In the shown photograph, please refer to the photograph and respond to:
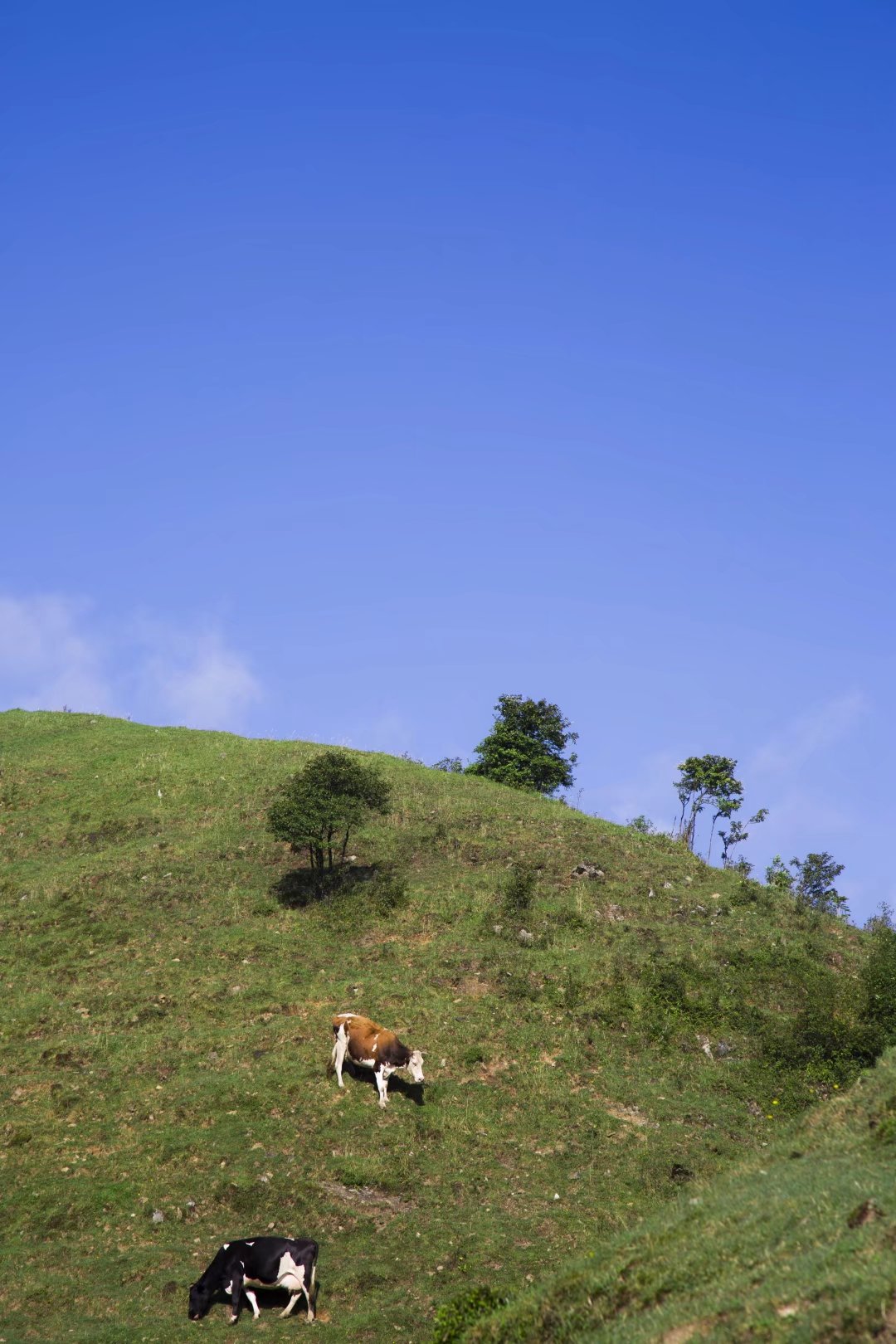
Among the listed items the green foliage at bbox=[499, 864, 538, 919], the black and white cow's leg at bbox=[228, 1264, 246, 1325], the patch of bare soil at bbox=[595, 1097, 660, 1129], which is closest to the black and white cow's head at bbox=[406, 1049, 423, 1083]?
the patch of bare soil at bbox=[595, 1097, 660, 1129]

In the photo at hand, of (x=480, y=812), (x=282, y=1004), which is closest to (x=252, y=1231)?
(x=282, y=1004)

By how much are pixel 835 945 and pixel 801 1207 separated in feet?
88.6

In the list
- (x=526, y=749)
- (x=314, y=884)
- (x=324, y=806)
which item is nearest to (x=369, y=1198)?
(x=314, y=884)

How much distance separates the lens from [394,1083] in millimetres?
31234

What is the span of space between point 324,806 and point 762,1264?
30.2 meters

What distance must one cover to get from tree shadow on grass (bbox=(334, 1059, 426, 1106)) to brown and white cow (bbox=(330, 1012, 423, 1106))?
263 millimetres

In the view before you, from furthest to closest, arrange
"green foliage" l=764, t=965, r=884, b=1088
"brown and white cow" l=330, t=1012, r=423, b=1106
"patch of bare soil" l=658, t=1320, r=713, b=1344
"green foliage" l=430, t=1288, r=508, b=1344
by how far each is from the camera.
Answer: "green foliage" l=764, t=965, r=884, b=1088
"brown and white cow" l=330, t=1012, r=423, b=1106
"green foliage" l=430, t=1288, r=508, b=1344
"patch of bare soil" l=658, t=1320, r=713, b=1344

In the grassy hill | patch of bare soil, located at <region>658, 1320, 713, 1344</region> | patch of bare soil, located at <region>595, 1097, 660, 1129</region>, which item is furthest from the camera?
patch of bare soil, located at <region>595, 1097, 660, 1129</region>

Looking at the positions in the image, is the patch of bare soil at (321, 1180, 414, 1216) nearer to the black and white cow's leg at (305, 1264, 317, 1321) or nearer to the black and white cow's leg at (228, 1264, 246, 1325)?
the black and white cow's leg at (305, 1264, 317, 1321)

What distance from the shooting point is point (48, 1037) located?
33.7 m

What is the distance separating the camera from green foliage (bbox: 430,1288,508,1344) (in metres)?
18.1

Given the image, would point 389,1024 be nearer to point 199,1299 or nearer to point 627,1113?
point 627,1113

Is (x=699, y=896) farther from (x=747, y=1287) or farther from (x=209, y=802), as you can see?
(x=747, y=1287)

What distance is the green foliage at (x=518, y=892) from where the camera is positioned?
41.4m
